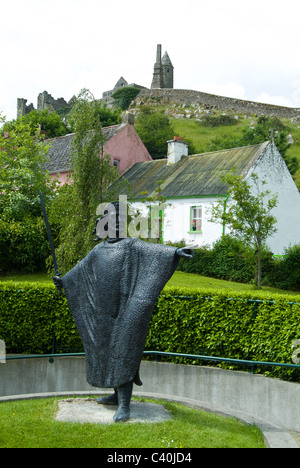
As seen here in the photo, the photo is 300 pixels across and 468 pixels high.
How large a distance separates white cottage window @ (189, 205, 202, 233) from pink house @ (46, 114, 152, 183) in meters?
7.70

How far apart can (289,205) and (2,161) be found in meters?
14.7

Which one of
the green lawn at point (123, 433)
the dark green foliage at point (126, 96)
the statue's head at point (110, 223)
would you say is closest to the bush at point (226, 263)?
the statue's head at point (110, 223)

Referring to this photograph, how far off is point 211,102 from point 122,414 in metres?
76.5

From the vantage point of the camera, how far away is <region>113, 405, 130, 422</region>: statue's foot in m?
5.73

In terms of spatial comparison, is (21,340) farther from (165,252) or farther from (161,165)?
(161,165)

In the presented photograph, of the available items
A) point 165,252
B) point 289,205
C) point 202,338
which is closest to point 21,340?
point 202,338

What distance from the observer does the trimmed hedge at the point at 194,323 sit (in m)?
8.76

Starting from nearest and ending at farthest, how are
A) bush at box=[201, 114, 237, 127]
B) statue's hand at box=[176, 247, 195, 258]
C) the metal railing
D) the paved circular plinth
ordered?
statue's hand at box=[176, 247, 195, 258], the paved circular plinth, the metal railing, bush at box=[201, 114, 237, 127]

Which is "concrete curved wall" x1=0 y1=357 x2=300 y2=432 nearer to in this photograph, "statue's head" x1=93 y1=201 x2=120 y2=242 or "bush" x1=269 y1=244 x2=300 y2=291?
"statue's head" x1=93 y1=201 x2=120 y2=242

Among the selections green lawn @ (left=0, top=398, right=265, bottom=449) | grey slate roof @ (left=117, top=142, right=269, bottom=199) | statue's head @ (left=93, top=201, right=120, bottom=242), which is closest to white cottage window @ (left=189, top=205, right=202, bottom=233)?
grey slate roof @ (left=117, top=142, right=269, bottom=199)

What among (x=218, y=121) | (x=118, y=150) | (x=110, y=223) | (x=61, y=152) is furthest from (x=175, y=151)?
(x=218, y=121)

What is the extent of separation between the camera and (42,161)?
2406cm

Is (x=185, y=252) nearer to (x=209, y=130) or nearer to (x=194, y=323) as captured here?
(x=194, y=323)

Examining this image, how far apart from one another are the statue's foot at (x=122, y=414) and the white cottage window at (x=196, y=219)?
1926 cm
